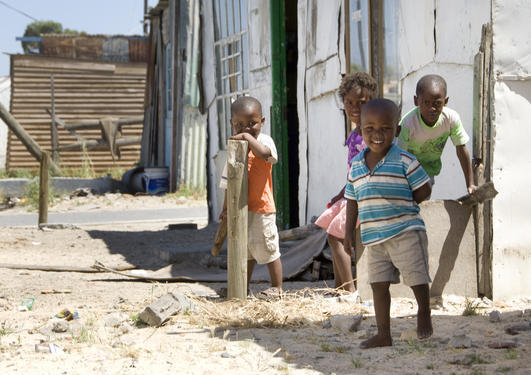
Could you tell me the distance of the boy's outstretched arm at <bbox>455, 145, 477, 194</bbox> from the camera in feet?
14.4

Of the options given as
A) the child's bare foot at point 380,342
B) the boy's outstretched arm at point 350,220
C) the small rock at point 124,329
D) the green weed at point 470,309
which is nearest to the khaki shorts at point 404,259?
the boy's outstretched arm at point 350,220

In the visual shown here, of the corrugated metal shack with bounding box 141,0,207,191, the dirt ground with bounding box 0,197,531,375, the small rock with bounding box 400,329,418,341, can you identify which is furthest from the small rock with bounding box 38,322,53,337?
the corrugated metal shack with bounding box 141,0,207,191

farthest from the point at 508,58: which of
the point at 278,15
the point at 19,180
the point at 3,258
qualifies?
the point at 19,180

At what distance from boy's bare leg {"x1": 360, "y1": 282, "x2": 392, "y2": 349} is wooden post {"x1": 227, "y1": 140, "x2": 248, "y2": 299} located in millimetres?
1196

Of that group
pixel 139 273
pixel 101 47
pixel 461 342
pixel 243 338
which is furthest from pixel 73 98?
pixel 461 342

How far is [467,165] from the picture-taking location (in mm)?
4410

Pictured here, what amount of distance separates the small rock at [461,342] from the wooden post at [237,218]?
151 cm

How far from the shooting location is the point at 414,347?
3.57 meters

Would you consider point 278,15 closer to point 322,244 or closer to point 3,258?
point 322,244

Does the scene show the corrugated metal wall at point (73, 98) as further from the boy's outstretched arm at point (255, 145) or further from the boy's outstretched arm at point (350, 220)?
the boy's outstretched arm at point (350, 220)

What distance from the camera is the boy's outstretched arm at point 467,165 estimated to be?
4.39 meters

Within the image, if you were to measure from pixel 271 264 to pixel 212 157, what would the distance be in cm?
635

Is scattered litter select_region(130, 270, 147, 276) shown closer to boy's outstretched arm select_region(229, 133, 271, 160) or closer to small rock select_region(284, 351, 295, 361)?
boy's outstretched arm select_region(229, 133, 271, 160)

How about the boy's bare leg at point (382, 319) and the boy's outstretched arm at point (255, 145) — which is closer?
the boy's bare leg at point (382, 319)
